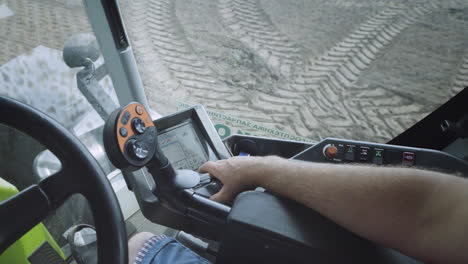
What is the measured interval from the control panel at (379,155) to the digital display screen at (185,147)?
325mm

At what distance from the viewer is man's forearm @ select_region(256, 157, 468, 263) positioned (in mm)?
533

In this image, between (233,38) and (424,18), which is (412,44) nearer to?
(424,18)

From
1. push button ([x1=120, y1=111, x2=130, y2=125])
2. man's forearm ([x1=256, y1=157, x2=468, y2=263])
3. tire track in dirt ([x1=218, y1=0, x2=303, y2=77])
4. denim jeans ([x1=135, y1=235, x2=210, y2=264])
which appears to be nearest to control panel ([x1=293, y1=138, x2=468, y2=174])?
man's forearm ([x1=256, y1=157, x2=468, y2=263])

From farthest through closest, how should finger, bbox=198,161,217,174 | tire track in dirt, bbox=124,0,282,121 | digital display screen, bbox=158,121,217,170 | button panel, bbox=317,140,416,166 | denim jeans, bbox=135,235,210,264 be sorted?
tire track in dirt, bbox=124,0,282,121, digital display screen, bbox=158,121,217,170, button panel, bbox=317,140,416,166, finger, bbox=198,161,217,174, denim jeans, bbox=135,235,210,264

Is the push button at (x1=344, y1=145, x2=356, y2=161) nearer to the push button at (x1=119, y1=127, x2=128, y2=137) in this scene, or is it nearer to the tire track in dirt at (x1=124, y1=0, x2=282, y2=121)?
the push button at (x1=119, y1=127, x2=128, y2=137)

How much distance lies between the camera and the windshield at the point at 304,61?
6.19 ft

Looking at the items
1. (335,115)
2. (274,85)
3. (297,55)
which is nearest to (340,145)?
(335,115)

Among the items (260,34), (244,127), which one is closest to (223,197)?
(244,127)

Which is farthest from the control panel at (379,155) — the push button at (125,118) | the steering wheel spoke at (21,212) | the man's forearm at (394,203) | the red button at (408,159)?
the steering wheel spoke at (21,212)

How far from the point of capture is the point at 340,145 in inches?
41.3

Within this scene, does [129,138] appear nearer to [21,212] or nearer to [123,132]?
[123,132]

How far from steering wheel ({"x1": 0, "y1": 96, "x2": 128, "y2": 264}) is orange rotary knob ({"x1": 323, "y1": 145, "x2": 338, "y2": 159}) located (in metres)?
0.70

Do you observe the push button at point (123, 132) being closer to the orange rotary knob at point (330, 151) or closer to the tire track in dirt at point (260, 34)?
the orange rotary knob at point (330, 151)

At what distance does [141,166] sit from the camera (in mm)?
667
